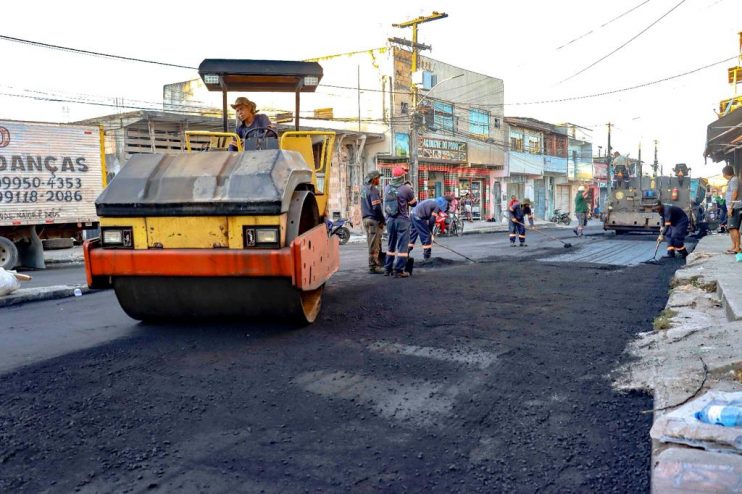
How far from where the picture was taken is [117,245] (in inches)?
179

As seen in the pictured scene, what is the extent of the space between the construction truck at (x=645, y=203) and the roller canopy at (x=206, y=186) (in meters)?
17.1

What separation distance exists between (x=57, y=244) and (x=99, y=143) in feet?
9.37

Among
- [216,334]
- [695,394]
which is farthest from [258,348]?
[695,394]

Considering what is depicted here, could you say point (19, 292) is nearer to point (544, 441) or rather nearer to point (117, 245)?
point (117, 245)

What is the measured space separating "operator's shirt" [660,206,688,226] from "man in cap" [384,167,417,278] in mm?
6191

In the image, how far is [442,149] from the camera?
31875mm

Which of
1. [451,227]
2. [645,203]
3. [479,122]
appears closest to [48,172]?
[451,227]

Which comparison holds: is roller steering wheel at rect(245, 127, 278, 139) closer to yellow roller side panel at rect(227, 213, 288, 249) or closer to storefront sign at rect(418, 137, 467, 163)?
yellow roller side panel at rect(227, 213, 288, 249)

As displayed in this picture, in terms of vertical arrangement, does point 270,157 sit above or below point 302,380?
above

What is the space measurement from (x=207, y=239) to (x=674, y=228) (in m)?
10.7

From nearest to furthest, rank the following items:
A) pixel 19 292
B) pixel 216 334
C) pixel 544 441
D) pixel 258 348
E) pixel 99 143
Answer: pixel 544 441, pixel 258 348, pixel 216 334, pixel 19 292, pixel 99 143

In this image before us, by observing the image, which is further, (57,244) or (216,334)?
(57,244)

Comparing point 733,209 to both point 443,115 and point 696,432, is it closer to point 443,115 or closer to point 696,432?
point 696,432

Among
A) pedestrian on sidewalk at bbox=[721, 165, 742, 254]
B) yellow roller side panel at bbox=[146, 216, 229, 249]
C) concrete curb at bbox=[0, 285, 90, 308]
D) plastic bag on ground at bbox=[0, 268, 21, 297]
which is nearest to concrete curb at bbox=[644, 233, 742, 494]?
pedestrian on sidewalk at bbox=[721, 165, 742, 254]
